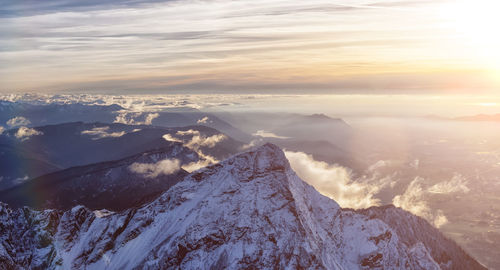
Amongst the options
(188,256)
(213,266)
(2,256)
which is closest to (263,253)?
(213,266)

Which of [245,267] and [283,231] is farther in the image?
[283,231]

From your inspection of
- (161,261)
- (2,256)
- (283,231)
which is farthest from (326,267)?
(2,256)

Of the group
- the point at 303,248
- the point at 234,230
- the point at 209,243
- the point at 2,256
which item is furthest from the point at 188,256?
the point at 2,256

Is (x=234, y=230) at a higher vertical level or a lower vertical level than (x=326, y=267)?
higher

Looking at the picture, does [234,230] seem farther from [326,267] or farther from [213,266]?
[326,267]

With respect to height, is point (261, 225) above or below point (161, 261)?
above

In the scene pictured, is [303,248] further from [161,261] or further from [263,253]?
[161,261]

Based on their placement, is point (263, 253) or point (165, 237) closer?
point (263, 253)
